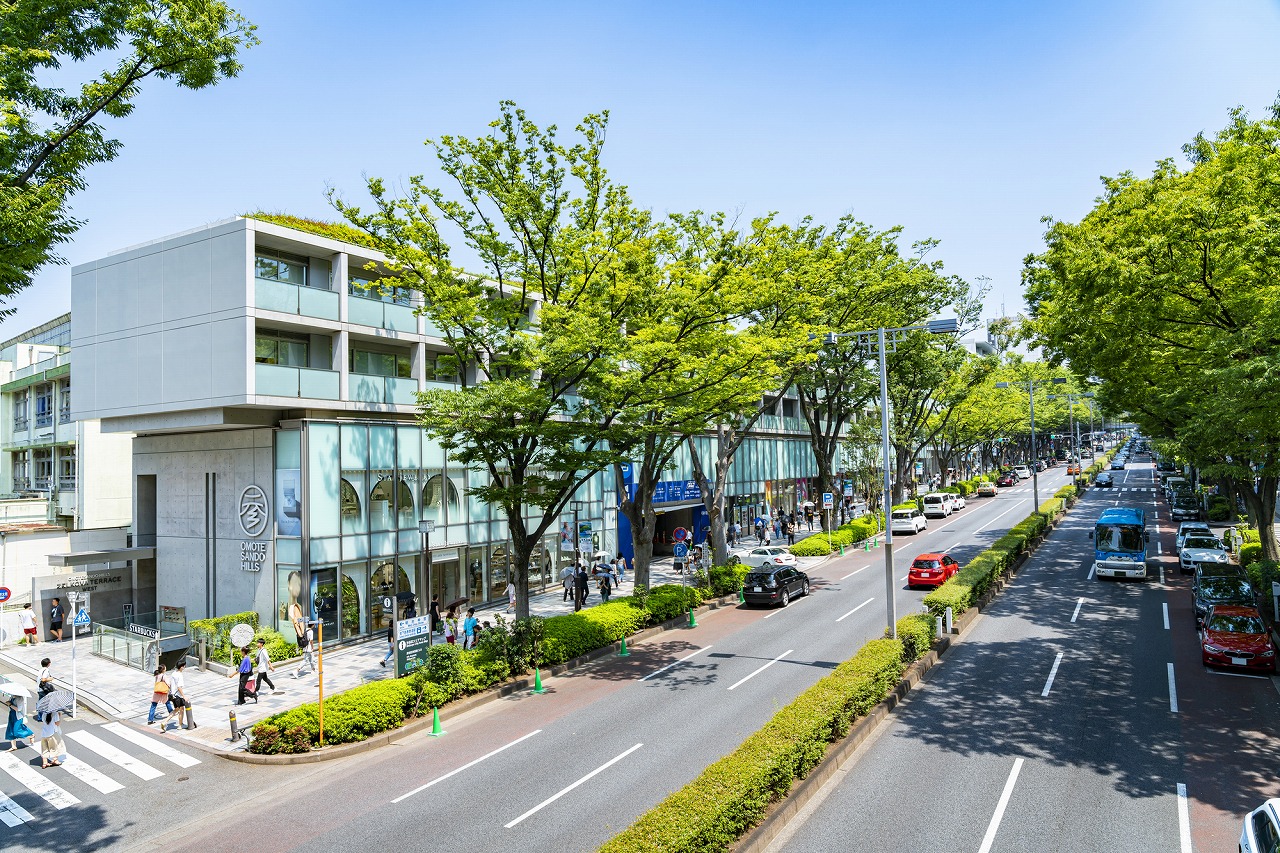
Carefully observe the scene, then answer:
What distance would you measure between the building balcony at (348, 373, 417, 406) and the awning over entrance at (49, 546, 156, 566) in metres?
11.8

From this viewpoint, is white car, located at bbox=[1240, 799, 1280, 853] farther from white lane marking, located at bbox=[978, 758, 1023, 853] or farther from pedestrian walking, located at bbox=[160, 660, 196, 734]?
pedestrian walking, located at bbox=[160, 660, 196, 734]

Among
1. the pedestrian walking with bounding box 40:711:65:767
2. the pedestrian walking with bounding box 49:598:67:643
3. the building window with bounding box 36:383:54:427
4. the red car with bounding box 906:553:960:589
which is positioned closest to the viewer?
the pedestrian walking with bounding box 40:711:65:767

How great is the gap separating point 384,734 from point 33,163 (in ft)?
39.5

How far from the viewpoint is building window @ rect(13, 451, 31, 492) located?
4562cm

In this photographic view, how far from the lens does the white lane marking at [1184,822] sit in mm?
9711

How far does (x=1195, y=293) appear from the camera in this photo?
18969mm

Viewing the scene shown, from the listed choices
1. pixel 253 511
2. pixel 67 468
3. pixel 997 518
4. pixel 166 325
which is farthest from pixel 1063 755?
pixel 67 468

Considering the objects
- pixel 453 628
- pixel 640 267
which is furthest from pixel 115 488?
pixel 640 267

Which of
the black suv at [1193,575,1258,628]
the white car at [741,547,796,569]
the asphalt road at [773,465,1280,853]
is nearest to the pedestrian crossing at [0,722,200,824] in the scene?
the asphalt road at [773,465,1280,853]

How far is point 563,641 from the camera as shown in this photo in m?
20.5

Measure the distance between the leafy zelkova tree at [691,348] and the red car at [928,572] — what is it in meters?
12.6

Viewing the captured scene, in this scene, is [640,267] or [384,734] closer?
[384,734]

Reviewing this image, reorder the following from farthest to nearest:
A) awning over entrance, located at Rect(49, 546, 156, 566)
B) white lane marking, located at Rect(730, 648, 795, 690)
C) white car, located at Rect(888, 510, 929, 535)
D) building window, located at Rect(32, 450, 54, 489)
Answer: white car, located at Rect(888, 510, 929, 535) → building window, located at Rect(32, 450, 54, 489) → awning over entrance, located at Rect(49, 546, 156, 566) → white lane marking, located at Rect(730, 648, 795, 690)

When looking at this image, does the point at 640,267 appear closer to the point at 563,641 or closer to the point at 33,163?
the point at 563,641
